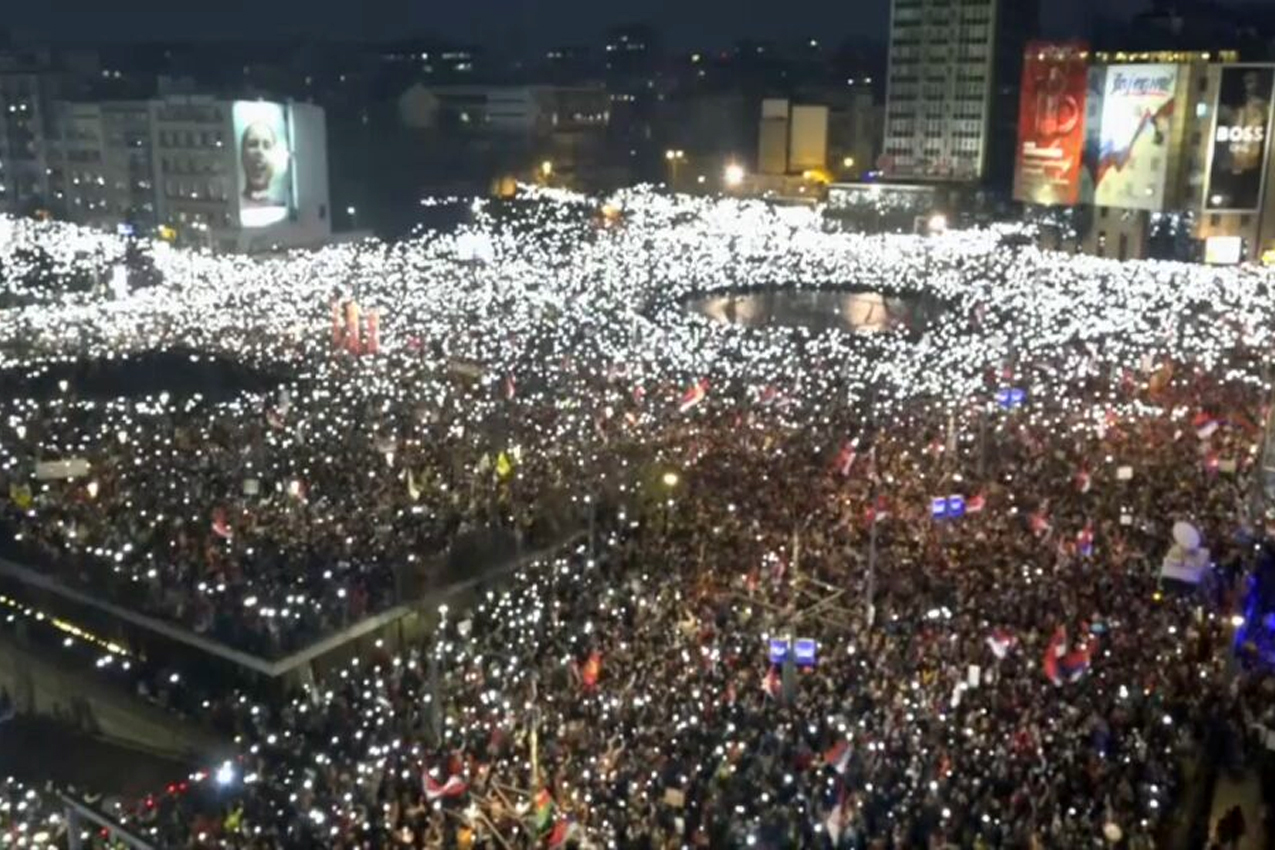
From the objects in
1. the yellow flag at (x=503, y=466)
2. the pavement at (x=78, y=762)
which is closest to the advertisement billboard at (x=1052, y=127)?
the yellow flag at (x=503, y=466)

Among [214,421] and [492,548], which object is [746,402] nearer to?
[492,548]

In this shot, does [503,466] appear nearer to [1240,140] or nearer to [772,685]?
[772,685]

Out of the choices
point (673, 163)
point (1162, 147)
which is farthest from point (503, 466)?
point (673, 163)

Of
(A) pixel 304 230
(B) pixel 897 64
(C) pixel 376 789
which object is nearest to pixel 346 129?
(A) pixel 304 230

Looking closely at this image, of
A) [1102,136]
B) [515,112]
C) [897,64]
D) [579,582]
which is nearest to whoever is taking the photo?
[579,582]

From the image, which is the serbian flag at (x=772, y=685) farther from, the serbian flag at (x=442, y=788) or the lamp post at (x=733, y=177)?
the lamp post at (x=733, y=177)

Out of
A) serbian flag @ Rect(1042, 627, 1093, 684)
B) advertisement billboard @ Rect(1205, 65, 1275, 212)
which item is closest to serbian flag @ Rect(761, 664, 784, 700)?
serbian flag @ Rect(1042, 627, 1093, 684)
